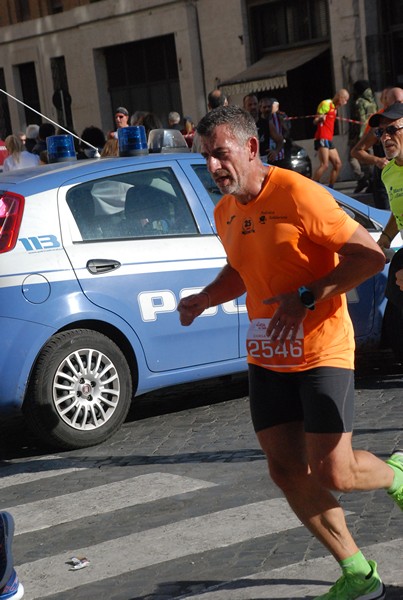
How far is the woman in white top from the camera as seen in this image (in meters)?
13.9

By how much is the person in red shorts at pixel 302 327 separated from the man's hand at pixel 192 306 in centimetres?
36

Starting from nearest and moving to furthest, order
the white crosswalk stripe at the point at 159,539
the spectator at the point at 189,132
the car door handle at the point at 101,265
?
the white crosswalk stripe at the point at 159,539 < the car door handle at the point at 101,265 < the spectator at the point at 189,132

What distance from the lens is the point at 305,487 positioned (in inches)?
167

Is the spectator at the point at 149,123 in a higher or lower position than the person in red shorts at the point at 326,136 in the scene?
higher

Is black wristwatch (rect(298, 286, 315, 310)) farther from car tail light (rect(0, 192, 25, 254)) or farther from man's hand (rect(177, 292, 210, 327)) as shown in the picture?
car tail light (rect(0, 192, 25, 254))

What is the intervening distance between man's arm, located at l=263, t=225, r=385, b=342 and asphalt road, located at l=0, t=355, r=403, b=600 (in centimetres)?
103

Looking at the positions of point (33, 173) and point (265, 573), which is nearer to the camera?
point (265, 573)

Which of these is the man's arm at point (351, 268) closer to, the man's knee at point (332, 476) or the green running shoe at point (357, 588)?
the man's knee at point (332, 476)

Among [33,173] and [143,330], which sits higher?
[33,173]

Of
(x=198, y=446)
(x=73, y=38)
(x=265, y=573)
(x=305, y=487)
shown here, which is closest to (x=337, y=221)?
(x=305, y=487)

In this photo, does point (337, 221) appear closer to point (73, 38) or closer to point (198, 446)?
point (198, 446)

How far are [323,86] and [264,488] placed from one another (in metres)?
23.2

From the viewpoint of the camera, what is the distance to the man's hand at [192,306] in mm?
4699

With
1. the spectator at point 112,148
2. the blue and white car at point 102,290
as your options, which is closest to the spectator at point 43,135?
the spectator at point 112,148
